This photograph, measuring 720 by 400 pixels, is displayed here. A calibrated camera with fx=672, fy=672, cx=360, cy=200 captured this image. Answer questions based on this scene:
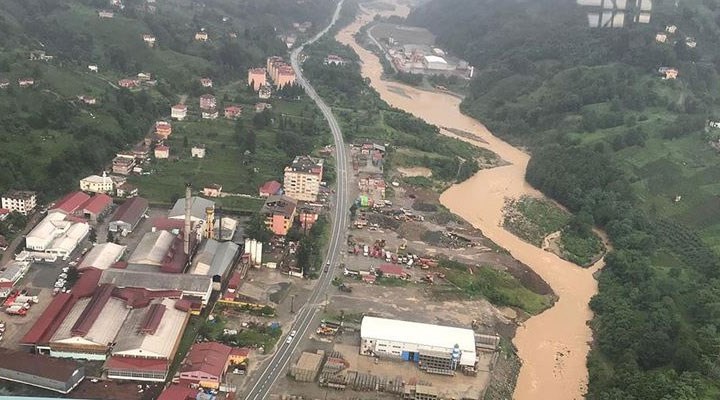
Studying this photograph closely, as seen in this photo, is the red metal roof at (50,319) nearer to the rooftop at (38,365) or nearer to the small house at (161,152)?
the rooftop at (38,365)

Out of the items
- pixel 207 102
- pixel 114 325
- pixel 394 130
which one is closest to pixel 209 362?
pixel 114 325

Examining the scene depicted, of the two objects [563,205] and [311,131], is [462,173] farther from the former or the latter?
[311,131]

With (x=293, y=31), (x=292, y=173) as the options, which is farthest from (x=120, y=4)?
(x=292, y=173)

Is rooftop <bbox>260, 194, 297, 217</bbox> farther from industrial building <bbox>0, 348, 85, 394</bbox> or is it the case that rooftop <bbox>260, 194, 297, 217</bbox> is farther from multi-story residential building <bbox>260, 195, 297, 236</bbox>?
industrial building <bbox>0, 348, 85, 394</bbox>

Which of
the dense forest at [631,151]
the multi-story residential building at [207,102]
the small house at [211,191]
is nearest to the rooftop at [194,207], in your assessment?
the small house at [211,191]

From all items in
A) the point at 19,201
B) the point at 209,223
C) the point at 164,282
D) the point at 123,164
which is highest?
the point at 164,282

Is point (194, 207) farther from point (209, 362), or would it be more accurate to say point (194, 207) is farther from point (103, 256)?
point (209, 362)

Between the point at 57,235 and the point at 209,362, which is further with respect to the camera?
the point at 57,235
